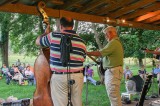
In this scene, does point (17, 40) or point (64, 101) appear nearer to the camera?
point (64, 101)

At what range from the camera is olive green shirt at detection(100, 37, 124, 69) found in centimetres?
329

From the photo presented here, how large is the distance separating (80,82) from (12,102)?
1.59m

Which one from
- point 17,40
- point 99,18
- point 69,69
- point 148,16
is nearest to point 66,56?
point 69,69

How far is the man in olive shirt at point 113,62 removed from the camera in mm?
3324

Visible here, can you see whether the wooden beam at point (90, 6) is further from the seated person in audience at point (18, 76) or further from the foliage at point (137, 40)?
the seated person in audience at point (18, 76)

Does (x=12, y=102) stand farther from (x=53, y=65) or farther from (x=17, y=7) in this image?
(x=53, y=65)

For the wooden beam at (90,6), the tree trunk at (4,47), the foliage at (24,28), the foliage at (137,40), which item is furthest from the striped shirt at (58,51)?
the tree trunk at (4,47)

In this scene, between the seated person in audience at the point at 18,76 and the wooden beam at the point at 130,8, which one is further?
the seated person in audience at the point at 18,76

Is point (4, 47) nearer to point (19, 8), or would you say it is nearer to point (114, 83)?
point (19, 8)

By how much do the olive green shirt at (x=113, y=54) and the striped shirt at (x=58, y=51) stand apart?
0.87 meters

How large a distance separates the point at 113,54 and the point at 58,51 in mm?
1241

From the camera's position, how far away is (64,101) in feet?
7.72

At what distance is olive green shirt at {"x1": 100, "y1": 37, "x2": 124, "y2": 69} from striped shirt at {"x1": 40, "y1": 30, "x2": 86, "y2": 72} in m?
0.87

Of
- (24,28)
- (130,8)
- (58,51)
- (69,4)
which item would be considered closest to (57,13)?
(69,4)
